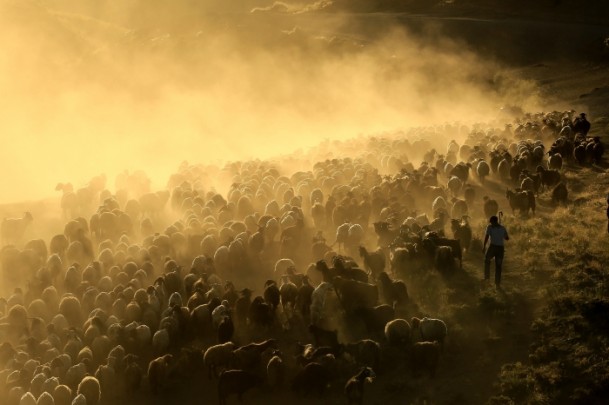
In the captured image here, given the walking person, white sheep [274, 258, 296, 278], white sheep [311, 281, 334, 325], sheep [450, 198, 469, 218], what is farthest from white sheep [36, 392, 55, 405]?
sheep [450, 198, 469, 218]

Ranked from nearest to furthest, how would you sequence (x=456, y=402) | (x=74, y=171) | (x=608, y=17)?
(x=456, y=402) < (x=74, y=171) < (x=608, y=17)

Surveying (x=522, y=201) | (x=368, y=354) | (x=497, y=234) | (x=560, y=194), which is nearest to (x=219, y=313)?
(x=368, y=354)

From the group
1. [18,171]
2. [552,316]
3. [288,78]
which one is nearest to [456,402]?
[552,316]

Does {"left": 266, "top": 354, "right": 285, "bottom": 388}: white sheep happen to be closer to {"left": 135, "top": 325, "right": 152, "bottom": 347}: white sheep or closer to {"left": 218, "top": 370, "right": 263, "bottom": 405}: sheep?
{"left": 218, "top": 370, "right": 263, "bottom": 405}: sheep

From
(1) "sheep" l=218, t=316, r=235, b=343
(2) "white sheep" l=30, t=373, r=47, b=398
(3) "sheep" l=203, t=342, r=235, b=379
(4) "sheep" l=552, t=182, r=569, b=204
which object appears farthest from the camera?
(4) "sheep" l=552, t=182, r=569, b=204

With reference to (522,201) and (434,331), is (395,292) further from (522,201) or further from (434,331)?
(522,201)

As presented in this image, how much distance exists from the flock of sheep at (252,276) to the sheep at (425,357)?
0.03m

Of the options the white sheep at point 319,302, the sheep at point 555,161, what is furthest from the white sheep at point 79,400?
the sheep at point 555,161

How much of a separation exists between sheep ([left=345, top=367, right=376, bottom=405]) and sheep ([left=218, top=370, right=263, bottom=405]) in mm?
2213

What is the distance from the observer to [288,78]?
7612 cm

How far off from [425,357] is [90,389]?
7.46 metres

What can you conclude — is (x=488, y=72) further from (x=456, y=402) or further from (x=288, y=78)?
(x=456, y=402)

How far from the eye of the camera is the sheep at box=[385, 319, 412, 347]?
691 inches

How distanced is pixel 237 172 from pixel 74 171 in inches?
757
